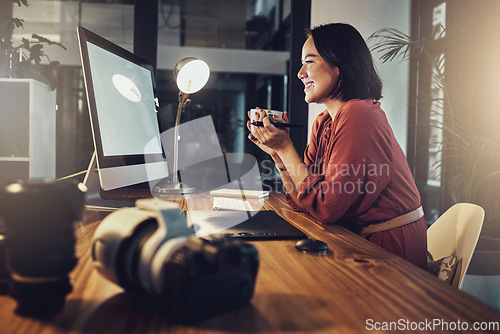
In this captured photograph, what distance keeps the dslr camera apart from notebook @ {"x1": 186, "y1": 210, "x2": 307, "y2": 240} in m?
0.36

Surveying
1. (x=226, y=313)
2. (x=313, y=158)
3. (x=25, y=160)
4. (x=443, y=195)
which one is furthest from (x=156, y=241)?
(x=443, y=195)

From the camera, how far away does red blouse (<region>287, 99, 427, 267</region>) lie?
1065 millimetres

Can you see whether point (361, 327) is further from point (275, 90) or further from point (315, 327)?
point (275, 90)

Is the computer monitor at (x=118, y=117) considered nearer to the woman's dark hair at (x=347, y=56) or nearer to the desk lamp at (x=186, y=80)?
the desk lamp at (x=186, y=80)

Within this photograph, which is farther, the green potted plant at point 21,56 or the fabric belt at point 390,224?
the green potted plant at point 21,56

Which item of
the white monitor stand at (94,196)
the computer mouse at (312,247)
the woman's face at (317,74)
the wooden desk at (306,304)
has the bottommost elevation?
the wooden desk at (306,304)

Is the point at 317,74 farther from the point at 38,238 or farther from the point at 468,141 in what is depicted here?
the point at 468,141

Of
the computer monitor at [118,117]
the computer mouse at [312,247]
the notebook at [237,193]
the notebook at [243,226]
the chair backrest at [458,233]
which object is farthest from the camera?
the notebook at [237,193]

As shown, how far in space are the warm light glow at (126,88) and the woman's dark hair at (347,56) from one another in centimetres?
65

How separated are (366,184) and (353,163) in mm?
72

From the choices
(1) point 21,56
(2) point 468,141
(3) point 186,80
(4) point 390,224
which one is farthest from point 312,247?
(1) point 21,56

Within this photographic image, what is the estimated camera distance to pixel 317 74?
138 cm

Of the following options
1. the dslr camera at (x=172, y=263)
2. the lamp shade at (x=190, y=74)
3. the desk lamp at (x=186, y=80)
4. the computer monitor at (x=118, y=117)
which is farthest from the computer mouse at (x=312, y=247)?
the lamp shade at (x=190, y=74)

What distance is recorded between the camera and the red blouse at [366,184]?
1.07m
